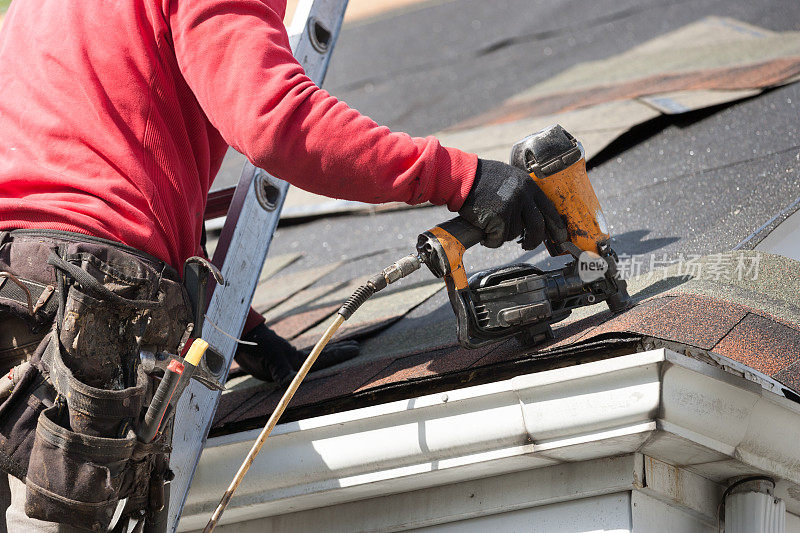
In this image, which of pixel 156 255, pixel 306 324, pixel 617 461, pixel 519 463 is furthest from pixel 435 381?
pixel 306 324

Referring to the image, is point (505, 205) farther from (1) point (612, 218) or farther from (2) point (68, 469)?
(1) point (612, 218)

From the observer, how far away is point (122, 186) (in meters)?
2.07

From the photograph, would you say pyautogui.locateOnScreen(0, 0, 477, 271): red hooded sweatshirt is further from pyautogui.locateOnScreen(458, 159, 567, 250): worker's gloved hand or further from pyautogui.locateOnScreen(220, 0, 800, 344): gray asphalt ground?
pyautogui.locateOnScreen(220, 0, 800, 344): gray asphalt ground

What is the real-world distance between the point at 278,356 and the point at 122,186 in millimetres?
987

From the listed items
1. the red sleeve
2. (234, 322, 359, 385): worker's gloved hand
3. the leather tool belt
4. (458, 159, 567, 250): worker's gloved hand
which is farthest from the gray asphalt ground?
the leather tool belt

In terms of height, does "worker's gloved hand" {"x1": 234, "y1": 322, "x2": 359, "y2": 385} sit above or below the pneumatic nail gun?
below

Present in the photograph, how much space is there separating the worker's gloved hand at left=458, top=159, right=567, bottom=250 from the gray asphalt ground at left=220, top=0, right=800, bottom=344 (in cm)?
70

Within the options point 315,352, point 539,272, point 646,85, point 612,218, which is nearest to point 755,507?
point 539,272

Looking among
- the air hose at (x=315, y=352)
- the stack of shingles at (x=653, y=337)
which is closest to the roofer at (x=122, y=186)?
the air hose at (x=315, y=352)

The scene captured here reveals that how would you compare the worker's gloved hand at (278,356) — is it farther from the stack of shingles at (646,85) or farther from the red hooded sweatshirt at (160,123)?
the stack of shingles at (646,85)

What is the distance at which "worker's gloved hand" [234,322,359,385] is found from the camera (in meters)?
2.88

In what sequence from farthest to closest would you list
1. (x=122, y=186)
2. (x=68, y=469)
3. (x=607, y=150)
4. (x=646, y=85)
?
(x=646, y=85) → (x=607, y=150) → (x=122, y=186) → (x=68, y=469)

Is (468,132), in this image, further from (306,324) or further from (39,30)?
(39,30)

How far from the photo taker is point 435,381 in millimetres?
2248
